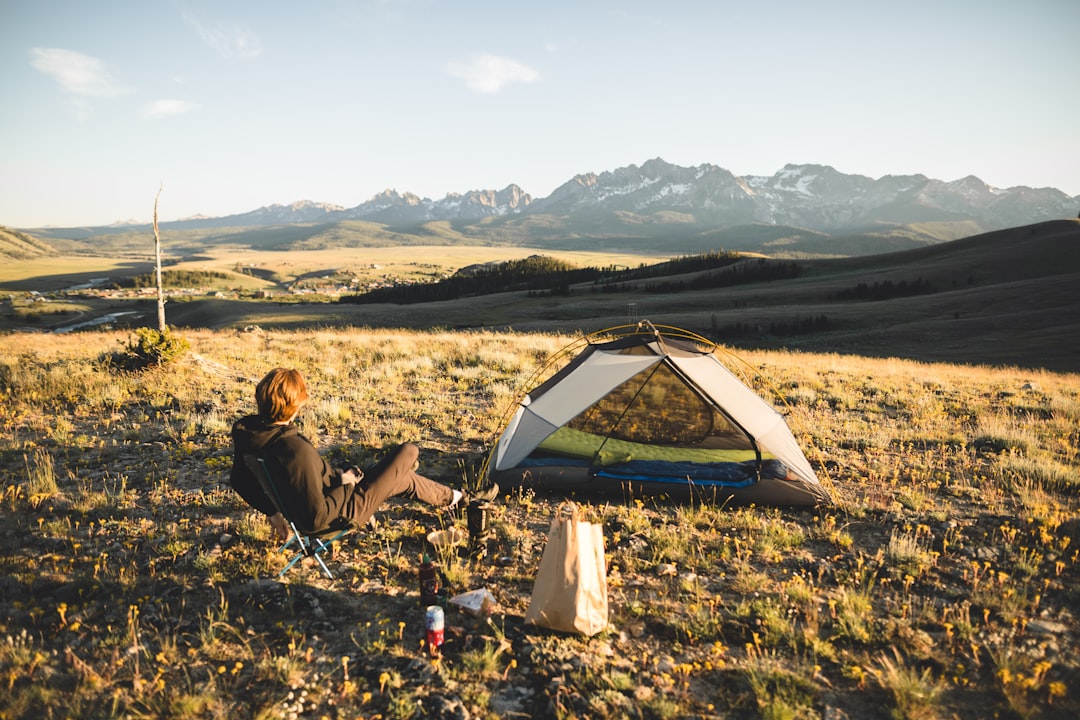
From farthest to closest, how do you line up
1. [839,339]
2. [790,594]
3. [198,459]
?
[839,339]
[198,459]
[790,594]

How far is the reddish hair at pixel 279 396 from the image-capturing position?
5.18 meters

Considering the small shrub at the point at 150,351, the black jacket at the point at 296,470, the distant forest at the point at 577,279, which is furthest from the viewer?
the distant forest at the point at 577,279

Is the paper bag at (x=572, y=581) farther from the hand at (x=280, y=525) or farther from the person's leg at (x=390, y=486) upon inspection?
the hand at (x=280, y=525)

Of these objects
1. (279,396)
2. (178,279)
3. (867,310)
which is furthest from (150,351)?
(178,279)

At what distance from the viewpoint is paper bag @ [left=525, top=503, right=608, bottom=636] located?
4633 mm

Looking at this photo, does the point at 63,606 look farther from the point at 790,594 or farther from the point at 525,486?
the point at 790,594

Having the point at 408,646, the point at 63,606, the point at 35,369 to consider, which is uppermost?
the point at 35,369

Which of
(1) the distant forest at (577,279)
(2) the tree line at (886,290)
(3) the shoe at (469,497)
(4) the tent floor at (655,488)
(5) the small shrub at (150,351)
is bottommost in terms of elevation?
(4) the tent floor at (655,488)

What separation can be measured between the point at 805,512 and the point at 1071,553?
2.71m

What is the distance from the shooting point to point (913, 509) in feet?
24.1

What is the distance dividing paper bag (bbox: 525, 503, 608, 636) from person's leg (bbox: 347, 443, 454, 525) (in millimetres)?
2046

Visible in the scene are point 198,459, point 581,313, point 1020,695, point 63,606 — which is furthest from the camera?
point 581,313

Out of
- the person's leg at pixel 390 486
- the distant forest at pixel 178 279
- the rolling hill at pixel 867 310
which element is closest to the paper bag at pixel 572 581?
the person's leg at pixel 390 486

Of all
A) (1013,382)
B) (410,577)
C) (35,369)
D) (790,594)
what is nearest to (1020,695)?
(790,594)
